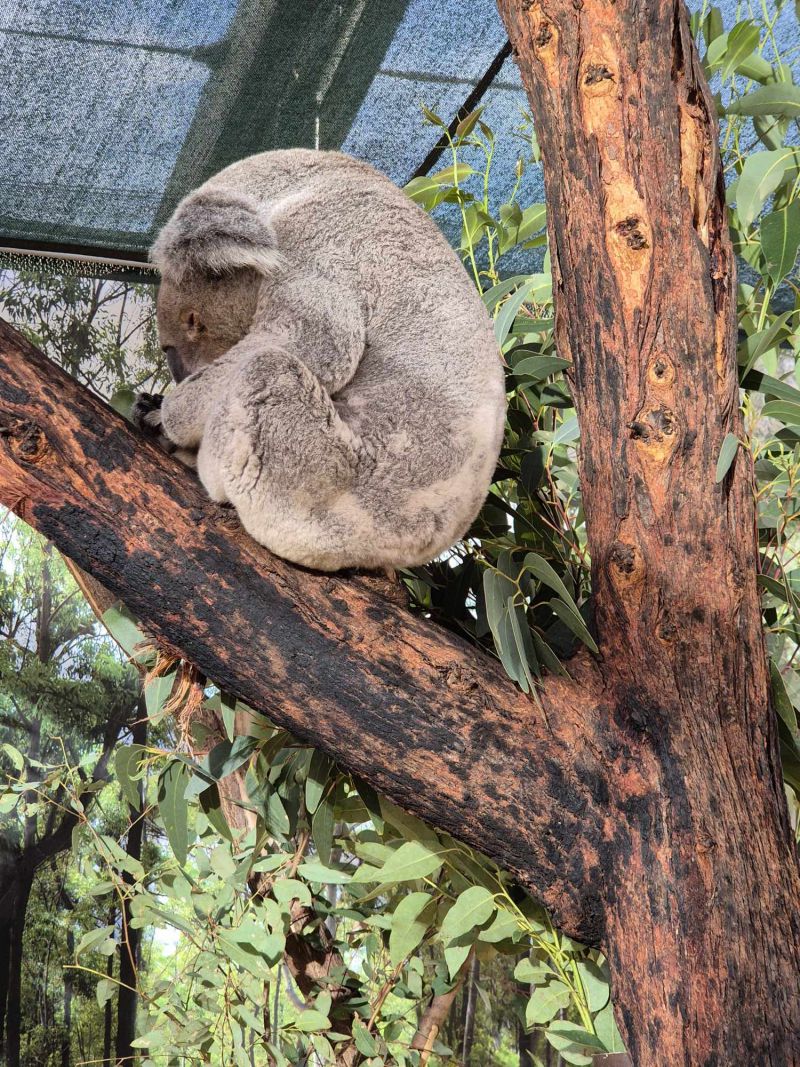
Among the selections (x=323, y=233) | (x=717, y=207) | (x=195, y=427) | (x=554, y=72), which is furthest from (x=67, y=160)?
(x=717, y=207)

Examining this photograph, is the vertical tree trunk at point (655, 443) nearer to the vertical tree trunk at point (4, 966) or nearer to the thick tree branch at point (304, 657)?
the thick tree branch at point (304, 657)

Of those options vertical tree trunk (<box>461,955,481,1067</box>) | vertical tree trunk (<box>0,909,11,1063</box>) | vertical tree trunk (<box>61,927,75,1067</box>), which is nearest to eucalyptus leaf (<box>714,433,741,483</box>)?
vertical tree trunk (<box>461,955,481,1067</box>)

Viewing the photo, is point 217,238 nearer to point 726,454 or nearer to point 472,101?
point 726,454

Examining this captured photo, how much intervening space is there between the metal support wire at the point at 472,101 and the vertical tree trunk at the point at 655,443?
3.57 ft

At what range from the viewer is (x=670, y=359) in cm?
135

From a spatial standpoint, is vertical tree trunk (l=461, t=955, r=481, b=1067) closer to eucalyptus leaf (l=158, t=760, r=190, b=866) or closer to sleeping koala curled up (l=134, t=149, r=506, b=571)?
eucalyptus leaf (l=158, t=760, r=190, b=866)

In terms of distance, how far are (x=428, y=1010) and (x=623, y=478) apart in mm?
1219

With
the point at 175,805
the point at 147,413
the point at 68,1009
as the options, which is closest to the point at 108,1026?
the point at 68,1009

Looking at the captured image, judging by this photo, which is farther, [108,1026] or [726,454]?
[108,1026]

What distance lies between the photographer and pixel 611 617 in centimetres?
136

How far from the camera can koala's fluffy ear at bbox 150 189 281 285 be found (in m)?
1.58

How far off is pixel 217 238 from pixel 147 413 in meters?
0.30

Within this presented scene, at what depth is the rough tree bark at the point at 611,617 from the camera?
1.21m

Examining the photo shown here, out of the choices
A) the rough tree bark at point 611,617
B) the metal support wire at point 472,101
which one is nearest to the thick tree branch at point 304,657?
the rough tree bark at point 611,617
